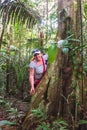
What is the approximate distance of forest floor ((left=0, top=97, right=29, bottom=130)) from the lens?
3.90m

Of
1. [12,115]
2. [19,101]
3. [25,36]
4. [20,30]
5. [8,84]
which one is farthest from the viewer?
[25,36]

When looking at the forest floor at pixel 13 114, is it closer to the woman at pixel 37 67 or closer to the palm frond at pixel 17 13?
the woman at pixel 37 67

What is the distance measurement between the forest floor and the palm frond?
160cm

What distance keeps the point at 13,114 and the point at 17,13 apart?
2.35 metres

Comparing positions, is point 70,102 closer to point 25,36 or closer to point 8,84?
point 8,84

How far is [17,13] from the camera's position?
5570mm

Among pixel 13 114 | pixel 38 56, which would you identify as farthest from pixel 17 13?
pixel 13 114

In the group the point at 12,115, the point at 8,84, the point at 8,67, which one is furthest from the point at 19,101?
the point at 12,115

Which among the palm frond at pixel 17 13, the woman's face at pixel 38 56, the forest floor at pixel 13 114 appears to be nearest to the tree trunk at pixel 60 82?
the forest floor at pixel 13 114

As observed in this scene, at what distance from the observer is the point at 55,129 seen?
10.8ft

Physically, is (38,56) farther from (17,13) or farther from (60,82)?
(17,13)

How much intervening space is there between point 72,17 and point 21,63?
10.3 feet

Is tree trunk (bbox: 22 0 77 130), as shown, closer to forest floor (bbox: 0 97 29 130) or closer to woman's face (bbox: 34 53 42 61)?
forest floor (bbox: 0 97 29 130)

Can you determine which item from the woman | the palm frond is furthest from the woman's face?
the palm frond
